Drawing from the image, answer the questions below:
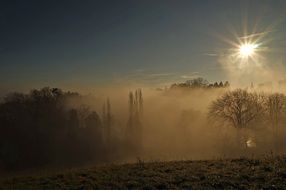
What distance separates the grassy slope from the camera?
1427 centimetres

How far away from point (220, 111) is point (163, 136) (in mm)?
24298

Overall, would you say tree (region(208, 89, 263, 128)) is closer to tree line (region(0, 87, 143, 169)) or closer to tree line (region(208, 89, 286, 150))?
tree line (region(208, 89, 286, 150))

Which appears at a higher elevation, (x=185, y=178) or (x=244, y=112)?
(x=244, y=112)

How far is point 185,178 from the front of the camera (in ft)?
51.0

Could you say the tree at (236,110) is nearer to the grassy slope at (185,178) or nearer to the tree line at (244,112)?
the tree line at (244,112)

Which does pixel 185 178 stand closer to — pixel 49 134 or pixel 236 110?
pixel 236 110

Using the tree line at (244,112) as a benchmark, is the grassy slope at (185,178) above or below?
below

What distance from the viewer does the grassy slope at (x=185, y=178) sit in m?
14.3

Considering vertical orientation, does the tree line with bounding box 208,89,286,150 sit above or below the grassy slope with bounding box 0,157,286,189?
above

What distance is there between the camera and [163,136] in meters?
94.2

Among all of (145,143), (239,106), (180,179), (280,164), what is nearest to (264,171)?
(280,164)

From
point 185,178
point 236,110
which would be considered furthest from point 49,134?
point 185,178

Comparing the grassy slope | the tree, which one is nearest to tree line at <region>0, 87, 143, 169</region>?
the tree

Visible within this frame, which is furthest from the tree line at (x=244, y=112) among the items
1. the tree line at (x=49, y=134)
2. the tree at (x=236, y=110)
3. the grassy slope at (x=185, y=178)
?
the grassy slope at (x=185, y=178)
